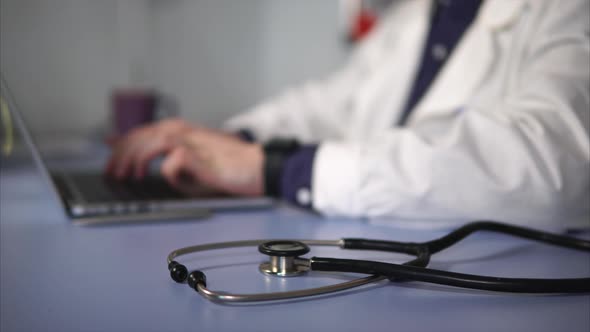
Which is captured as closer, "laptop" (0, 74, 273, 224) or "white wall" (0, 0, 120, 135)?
"laptop" (0, 74, 273, 224)

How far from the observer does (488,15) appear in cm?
95

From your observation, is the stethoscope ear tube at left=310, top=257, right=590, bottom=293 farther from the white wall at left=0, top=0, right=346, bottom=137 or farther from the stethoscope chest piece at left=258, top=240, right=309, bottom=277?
the white wall at left=0, top=0, right=346, bottom=137

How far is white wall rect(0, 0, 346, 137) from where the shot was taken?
171 centimetres

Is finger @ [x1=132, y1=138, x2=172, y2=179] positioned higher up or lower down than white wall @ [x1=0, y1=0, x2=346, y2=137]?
lower down

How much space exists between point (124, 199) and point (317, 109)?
83 cm

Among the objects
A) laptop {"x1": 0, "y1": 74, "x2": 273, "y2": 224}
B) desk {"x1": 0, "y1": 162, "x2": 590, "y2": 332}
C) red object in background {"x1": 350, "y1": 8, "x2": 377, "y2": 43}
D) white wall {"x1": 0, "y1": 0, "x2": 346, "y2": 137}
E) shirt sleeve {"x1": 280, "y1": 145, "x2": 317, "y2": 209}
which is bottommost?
desk {"x1": 0, "y1": 162, "x2": 590, "y2": 332}

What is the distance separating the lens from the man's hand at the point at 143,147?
933 millimetres

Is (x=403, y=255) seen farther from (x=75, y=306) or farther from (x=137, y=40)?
(x=137, y=40)

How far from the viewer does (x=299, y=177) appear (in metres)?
0.78

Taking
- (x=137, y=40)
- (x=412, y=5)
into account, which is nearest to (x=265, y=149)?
(x=412, y=5)

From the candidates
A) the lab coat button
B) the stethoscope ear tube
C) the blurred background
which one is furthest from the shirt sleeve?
the blurred background

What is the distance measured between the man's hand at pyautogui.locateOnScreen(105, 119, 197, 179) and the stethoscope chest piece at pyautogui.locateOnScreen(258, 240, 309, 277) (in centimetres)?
50

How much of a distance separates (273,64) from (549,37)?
151cm

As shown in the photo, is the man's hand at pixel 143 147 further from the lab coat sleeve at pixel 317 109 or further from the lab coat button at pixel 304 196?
the lab coat sleeve at pixel 317 109
